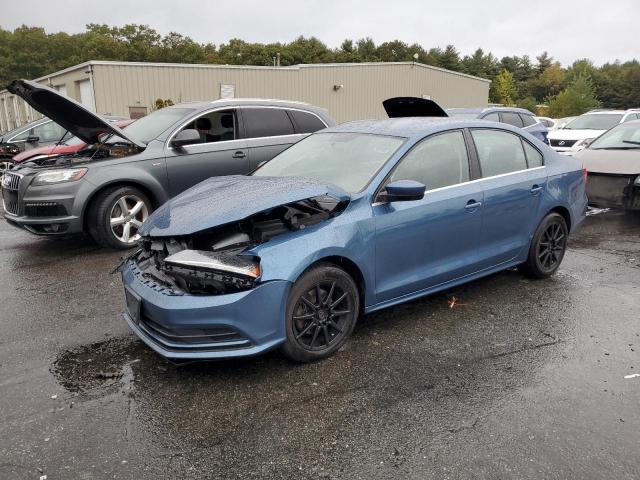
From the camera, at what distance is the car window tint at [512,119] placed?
37.4 feet

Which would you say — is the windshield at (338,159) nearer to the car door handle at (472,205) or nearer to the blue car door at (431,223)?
the blue car door at (431,223)

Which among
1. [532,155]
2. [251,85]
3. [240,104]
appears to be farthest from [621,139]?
[251,85]

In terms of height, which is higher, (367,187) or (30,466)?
(367,187)

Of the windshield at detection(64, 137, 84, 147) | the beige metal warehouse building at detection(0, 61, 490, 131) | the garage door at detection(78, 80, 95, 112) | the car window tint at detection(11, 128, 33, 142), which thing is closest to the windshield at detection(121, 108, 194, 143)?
the windshield at detection(64, 137, 84, 147)

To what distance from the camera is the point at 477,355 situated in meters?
3.54

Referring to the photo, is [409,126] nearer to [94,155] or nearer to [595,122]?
[94,155]

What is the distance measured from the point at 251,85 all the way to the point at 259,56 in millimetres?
48721

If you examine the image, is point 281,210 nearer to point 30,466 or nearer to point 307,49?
point 30,466

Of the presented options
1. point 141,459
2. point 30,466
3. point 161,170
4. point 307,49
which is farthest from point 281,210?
point 307,49

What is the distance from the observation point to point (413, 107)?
5371 mm

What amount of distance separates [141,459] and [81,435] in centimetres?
42

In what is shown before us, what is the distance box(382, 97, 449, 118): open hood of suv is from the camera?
5.18 metres

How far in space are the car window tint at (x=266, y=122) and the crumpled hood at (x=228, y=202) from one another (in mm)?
3260

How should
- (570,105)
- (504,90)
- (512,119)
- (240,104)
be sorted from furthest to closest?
(504,90) → (570,105) → (512,119) → (240,104)
